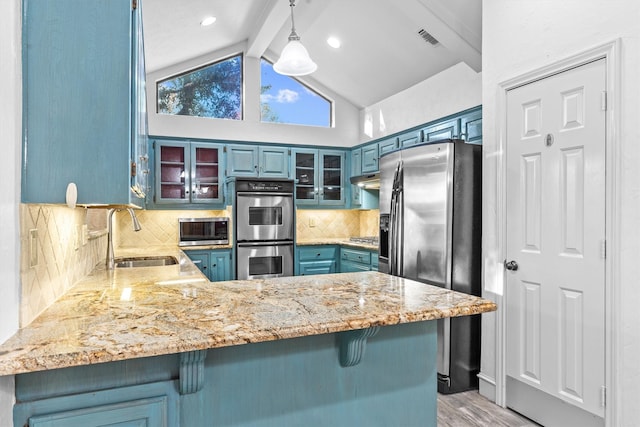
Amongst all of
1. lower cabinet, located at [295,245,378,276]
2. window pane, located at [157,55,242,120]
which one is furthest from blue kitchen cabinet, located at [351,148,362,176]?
window pane, located at [157,55,242,120]

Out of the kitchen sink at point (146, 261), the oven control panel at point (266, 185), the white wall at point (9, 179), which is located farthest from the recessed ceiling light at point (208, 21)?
the white wall at point (9, 179)

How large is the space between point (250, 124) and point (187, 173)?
3.46ft

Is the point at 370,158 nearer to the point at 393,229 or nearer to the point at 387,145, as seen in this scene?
the point at 387,145

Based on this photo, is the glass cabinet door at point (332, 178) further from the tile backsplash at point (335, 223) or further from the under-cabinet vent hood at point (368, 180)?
the under-cabinet vent hood at point (368, 180)

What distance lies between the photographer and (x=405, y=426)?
5.28 ft

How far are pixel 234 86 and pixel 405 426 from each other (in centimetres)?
469

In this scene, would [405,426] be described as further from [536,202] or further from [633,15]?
[633,15]

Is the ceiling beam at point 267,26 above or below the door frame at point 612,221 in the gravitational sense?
above

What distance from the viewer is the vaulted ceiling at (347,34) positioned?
3416 mm

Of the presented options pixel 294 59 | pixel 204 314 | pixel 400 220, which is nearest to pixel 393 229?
pixel 400 220

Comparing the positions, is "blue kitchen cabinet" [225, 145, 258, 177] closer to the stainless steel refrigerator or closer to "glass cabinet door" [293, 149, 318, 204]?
"glass cabinet door" [293, 149, 318, 204]

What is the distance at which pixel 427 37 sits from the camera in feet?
12.2

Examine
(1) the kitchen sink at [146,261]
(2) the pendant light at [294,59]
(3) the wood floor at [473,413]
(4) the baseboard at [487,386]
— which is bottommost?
(3) the wood floor at [473,413]

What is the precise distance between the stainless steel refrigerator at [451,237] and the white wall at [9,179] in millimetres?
2471
